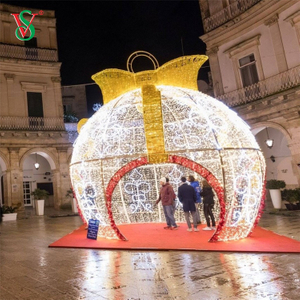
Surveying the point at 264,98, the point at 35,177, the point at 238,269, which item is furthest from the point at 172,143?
the point at 35,177

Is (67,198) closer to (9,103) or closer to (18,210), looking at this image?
(18,210)

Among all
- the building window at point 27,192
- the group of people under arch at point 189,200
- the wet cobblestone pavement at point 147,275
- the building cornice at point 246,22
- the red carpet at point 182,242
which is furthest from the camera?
the building window at point 27,192

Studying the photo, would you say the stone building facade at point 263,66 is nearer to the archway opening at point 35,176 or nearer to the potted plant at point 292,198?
the potted plant at point 292,198

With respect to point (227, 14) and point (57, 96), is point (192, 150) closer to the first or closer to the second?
point (227, 14)

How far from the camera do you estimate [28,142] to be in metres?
17.3

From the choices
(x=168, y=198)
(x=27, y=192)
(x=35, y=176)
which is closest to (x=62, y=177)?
(x=35, y=176)

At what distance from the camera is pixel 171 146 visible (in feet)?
26.7

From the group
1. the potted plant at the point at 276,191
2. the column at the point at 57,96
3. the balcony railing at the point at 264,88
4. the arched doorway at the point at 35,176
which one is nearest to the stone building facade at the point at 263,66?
the balcony railing at the point at 264,88

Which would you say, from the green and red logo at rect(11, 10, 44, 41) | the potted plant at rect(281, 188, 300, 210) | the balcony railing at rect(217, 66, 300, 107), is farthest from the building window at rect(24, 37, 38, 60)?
the potted plant at rect(281, 188, 300, 210)

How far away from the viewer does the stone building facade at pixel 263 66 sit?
12.8 meters

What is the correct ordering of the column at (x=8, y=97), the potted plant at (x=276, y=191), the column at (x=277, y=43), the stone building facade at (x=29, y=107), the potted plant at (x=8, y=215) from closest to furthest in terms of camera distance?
the potted plant at (x=276, y=191) → the column at (x=277, y=43) → the potted plant at (x=8, y=215) → the stone building facade at (x=29, y=107) → the column at (x=8, y=97)

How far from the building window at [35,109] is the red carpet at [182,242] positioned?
11.2 m

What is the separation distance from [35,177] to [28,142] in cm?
436

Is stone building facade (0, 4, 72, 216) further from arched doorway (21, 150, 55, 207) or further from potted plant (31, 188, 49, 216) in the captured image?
arched doorway (21, 150, 55, 207)
